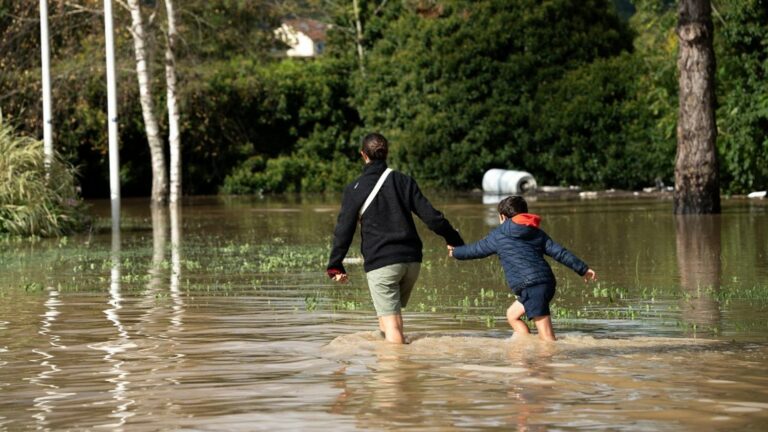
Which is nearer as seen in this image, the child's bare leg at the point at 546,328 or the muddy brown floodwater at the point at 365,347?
the muddy brown floodwater at the point at 365,347

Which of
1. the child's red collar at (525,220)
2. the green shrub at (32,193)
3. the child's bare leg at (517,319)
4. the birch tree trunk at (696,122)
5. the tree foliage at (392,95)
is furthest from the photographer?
the tree foliage at (392,95)

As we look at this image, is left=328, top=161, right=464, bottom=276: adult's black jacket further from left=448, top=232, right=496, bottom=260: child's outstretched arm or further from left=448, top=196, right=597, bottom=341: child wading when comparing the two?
left=448, top=196, right=597, bottom=341: child wading

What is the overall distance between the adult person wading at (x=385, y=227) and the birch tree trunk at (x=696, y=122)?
19.1 meters

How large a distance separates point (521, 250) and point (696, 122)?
19.3m

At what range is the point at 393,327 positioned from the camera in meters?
11.3

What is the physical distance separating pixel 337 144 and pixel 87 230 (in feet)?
80.4

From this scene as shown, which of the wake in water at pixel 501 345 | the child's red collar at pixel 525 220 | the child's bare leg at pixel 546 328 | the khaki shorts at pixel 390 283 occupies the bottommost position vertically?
the wake in water at pixel 501 345

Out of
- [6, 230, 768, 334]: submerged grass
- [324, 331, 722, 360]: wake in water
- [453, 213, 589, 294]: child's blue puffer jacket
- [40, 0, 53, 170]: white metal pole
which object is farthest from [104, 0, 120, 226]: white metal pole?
[453, 213, 589, 294]: child's blue puffer jacket

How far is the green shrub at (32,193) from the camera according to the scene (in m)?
26.7

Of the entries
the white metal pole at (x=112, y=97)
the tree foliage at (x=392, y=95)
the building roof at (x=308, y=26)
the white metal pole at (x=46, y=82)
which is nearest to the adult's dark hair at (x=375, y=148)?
the white metal pole at (x=46, y=82)

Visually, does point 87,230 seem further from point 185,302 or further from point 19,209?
point 185,302

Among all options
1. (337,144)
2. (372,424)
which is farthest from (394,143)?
(372,424)

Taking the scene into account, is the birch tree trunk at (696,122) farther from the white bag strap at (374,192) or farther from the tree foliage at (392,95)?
the white bag strap at (374,192)

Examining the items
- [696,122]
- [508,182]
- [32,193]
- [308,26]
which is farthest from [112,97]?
[308,26]
